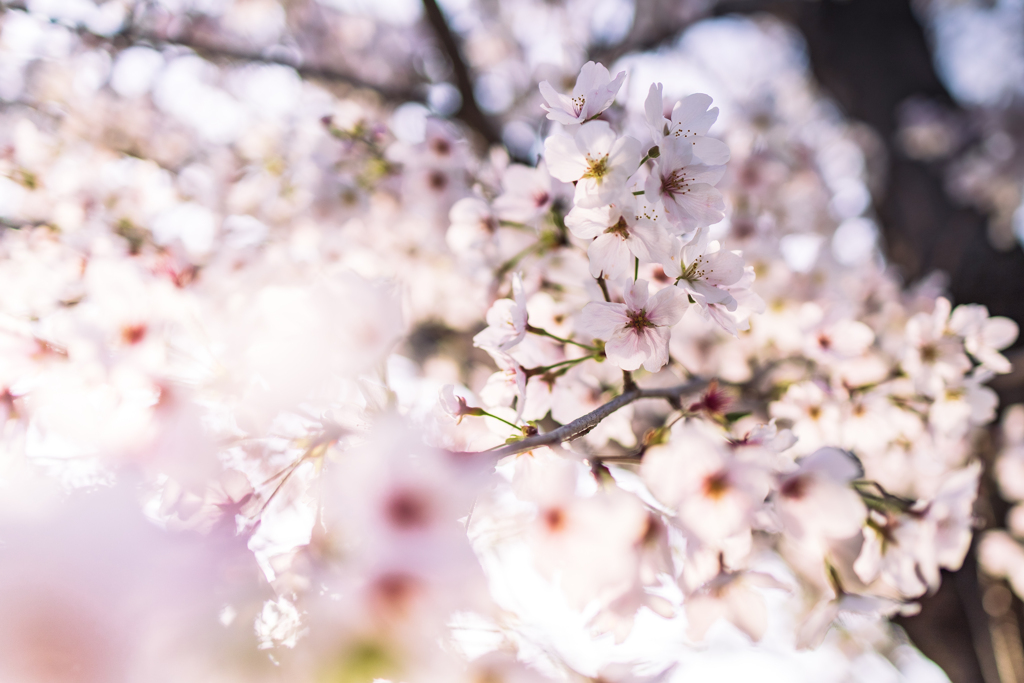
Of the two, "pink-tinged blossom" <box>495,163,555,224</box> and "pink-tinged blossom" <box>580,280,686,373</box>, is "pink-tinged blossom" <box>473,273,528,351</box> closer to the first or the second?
"pink-tinged blossom" <box>580,280,686,373</box>

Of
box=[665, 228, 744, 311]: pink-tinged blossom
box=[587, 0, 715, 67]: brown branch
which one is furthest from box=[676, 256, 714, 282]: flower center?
box=[587, 0, 715, 67]: brown branch

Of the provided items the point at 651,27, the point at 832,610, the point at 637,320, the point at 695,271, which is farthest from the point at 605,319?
the point at 651,27

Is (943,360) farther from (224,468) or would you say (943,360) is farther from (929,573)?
(224,468)

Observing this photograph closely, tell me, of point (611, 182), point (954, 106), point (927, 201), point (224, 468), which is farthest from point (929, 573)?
point (954, 106)

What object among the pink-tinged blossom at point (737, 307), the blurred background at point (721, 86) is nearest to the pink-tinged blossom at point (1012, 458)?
the blurred background at point (721, 86)

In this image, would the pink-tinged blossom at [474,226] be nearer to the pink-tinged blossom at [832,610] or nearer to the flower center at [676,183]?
the flower center at [676,183]

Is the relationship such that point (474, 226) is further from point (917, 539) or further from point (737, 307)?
point (917, 539)
